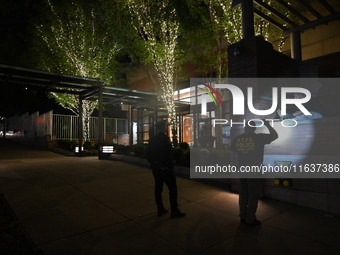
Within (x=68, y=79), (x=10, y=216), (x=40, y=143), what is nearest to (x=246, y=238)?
(x=10, y=216)

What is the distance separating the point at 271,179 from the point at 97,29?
1538 centimetres

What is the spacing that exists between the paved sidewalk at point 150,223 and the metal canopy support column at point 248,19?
406 cm

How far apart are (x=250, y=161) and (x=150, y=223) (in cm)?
202

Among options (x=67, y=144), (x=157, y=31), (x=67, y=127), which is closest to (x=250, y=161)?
(x=157, y=31)

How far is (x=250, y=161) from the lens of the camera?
418 centimetres

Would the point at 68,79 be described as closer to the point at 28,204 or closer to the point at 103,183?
the point at 103,183

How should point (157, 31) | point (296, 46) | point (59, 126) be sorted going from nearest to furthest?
point (296, 46), point (157, 31), point (59, 126)

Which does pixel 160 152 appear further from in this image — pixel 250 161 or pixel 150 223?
pixel 250 161

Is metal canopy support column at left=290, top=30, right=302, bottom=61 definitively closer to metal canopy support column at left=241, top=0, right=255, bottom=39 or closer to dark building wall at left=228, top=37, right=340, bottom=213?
dark building wall at left=228, top=37, right=340, bottom=213

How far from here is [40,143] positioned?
17859 millimetres

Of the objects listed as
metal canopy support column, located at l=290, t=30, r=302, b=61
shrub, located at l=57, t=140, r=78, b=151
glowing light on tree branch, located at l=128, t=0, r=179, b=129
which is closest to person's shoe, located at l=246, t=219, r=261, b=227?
metal canopy support column, located at l=290, t=30, r=302, b=61

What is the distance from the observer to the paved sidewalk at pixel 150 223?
327 cm

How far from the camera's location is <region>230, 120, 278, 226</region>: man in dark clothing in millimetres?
4027

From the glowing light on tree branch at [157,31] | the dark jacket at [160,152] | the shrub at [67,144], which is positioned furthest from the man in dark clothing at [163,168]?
the shrub at [67,144]
